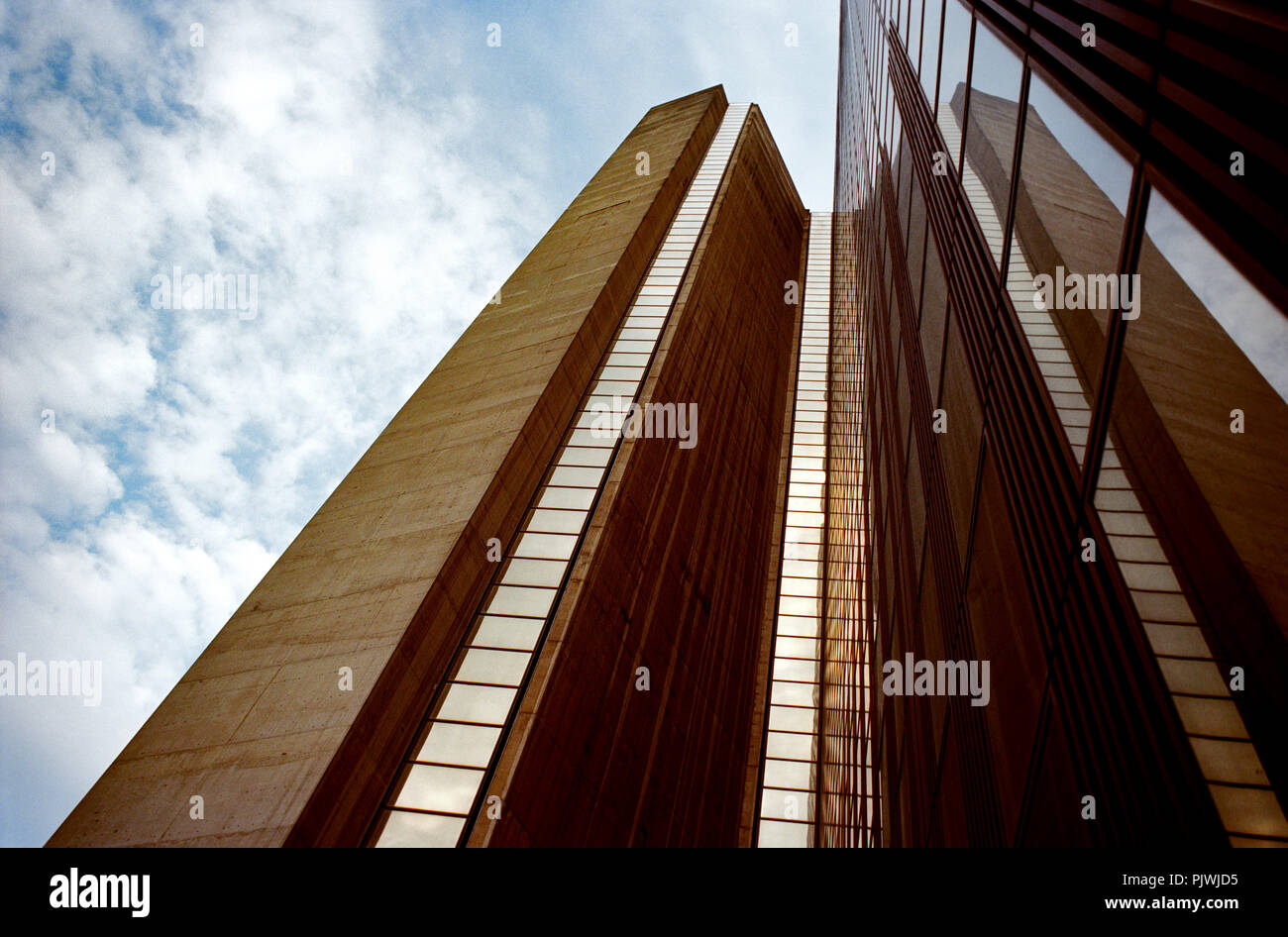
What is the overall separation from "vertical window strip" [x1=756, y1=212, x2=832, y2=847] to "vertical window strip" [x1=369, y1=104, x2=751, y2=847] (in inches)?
285

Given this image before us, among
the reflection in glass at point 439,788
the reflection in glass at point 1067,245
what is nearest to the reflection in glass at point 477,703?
the reflection in glass at point 439,788

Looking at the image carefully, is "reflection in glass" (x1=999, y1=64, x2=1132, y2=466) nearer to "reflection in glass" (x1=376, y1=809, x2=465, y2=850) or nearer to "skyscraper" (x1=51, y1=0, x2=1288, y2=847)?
"skyscraper" (x1=51, y1=0, x2=1288, y2=847)

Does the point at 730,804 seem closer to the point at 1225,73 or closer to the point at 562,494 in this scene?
the point at 562,494

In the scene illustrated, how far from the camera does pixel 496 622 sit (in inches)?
498

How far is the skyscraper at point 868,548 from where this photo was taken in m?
3.32

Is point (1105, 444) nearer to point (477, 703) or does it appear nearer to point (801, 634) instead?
point (477, 703)

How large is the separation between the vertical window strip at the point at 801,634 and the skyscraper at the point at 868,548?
0.12 meters

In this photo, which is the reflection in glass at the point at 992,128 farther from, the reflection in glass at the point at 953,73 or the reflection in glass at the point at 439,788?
the reflection in glass at the point at 439,788

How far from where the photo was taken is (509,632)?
12391 millimetres

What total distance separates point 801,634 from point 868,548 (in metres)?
6.10

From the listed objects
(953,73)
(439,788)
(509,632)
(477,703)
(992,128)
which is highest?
(953,73)

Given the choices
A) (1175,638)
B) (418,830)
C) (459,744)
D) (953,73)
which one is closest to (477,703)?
(459,744)
